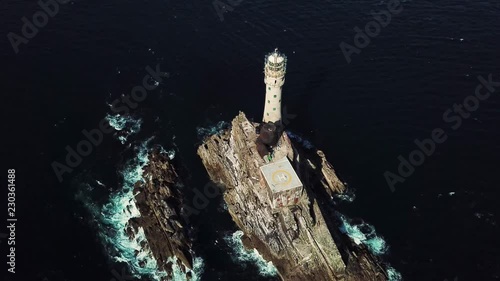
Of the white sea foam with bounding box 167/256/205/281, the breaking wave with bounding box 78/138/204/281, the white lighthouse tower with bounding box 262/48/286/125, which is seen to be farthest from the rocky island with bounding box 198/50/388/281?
the breaking wave with bounding box 78/138/204/281

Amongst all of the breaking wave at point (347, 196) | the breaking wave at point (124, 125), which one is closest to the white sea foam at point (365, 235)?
the breaking wave at point (347, 196)

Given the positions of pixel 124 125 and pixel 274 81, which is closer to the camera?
pixel 274 81

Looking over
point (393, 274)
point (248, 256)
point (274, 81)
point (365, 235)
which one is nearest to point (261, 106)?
point (274, 81)

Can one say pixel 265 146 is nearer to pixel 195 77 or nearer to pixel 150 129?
pixel 150 129

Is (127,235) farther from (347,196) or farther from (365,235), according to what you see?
(365,235)

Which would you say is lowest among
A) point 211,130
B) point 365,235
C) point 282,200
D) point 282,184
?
point 365,235
